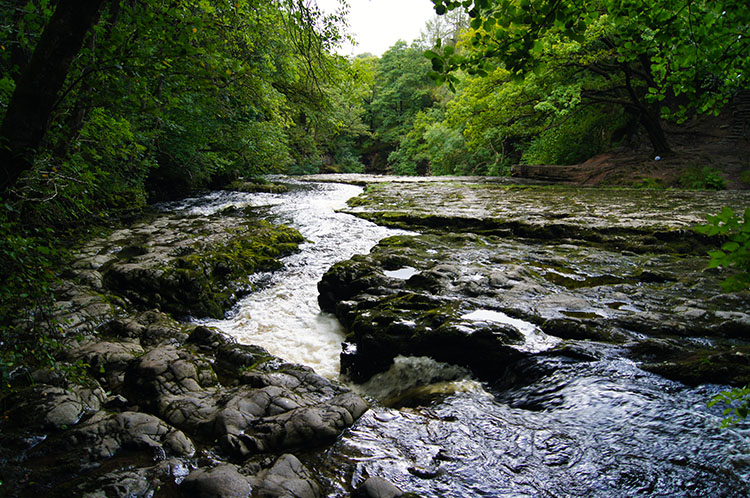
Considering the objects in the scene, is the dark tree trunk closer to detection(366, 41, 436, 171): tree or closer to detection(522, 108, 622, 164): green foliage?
detection(522, 108, 622, 164): green foliage

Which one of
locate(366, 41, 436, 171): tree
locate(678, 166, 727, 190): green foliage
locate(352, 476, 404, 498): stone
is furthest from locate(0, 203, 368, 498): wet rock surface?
locate(366, 41, 436, 171): tree

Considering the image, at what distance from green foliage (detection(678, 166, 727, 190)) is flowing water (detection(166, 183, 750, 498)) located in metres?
14.1

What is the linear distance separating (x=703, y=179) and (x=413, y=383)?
15.9 meters

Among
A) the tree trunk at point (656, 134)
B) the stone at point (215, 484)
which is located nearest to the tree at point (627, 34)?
the stone at point (215, 484)

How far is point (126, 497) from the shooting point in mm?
2365

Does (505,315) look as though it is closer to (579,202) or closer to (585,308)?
(585,308)

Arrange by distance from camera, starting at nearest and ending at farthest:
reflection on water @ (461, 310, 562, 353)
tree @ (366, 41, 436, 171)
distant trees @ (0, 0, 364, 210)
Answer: distant trees @ (0, 0, 364, 210), reflection on water @ (461, 310, 562, 353), tree @ (366, 41, 436, 171)

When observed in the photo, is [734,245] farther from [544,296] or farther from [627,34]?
[544,296]

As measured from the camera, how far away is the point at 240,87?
19.3 feet

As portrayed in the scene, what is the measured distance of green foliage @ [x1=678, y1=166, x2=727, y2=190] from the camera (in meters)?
13.1

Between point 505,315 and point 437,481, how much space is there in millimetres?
2399

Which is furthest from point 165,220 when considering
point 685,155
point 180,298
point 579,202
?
point 685,155

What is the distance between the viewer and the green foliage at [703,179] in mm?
13148

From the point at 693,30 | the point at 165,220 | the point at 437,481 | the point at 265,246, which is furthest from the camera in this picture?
the point at 165,220
